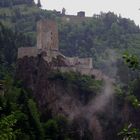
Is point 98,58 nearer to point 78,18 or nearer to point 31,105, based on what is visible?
point 78,18

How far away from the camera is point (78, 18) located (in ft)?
462

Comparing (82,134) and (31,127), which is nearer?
(31,127)

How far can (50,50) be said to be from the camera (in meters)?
61.0

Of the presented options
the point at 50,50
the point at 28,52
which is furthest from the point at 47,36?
the point at 28,52

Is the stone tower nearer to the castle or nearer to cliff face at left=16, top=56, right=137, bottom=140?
the castle

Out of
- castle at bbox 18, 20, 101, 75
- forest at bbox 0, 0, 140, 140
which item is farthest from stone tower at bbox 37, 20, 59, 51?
forest at bbox 0, 0, 140, 140

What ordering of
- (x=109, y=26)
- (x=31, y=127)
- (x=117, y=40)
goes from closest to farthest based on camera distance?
(x=31, y=127), (x=117, y=40), (x=109, y=26)

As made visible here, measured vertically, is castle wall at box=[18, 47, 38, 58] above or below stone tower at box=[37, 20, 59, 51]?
below

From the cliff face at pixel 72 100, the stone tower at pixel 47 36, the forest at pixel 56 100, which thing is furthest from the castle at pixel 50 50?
the forest at pixel 56 100

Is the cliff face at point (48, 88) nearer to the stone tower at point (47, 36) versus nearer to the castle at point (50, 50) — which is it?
the castle at point (50, 50)

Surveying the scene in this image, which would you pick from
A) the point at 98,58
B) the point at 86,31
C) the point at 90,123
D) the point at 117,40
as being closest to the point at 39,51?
the point at 90,123

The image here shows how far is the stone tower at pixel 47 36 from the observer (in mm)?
61781

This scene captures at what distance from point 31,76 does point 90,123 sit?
22.9ft

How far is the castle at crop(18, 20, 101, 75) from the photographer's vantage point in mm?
60062
